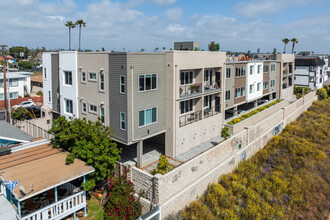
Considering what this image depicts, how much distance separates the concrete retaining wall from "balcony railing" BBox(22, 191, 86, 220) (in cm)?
382

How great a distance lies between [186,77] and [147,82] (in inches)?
239

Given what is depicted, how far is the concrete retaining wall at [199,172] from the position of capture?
17.4 m

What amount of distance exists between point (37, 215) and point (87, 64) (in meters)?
13.9

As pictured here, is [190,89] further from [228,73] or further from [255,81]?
[255,81]

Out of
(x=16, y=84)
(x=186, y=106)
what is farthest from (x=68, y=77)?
(x=16, y=84)

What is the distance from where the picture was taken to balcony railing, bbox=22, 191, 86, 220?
14.5 meters

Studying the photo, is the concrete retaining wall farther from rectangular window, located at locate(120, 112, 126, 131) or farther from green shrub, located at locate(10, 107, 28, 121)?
green shrub, located at locate(10, 107, 28, 121)

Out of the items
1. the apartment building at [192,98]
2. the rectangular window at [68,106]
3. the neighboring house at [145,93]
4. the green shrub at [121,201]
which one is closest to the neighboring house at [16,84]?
the neighboring house at [145,93]

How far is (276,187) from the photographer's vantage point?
23.4 metres

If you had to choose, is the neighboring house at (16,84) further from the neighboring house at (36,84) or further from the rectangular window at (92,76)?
the rectangular window at (92,76)

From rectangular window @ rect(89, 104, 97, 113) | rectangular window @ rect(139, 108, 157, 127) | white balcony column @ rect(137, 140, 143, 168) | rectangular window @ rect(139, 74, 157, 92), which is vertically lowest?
white balcony column @ rect(137, 140, 143, 168)

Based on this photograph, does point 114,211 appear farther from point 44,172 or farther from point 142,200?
point 44,172

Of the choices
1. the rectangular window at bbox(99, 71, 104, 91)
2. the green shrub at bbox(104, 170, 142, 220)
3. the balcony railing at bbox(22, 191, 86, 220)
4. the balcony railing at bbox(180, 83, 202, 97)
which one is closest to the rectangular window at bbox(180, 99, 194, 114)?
the balcony railing at bbox(180, 83, 202, 97)

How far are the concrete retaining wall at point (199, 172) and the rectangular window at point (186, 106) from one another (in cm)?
547
